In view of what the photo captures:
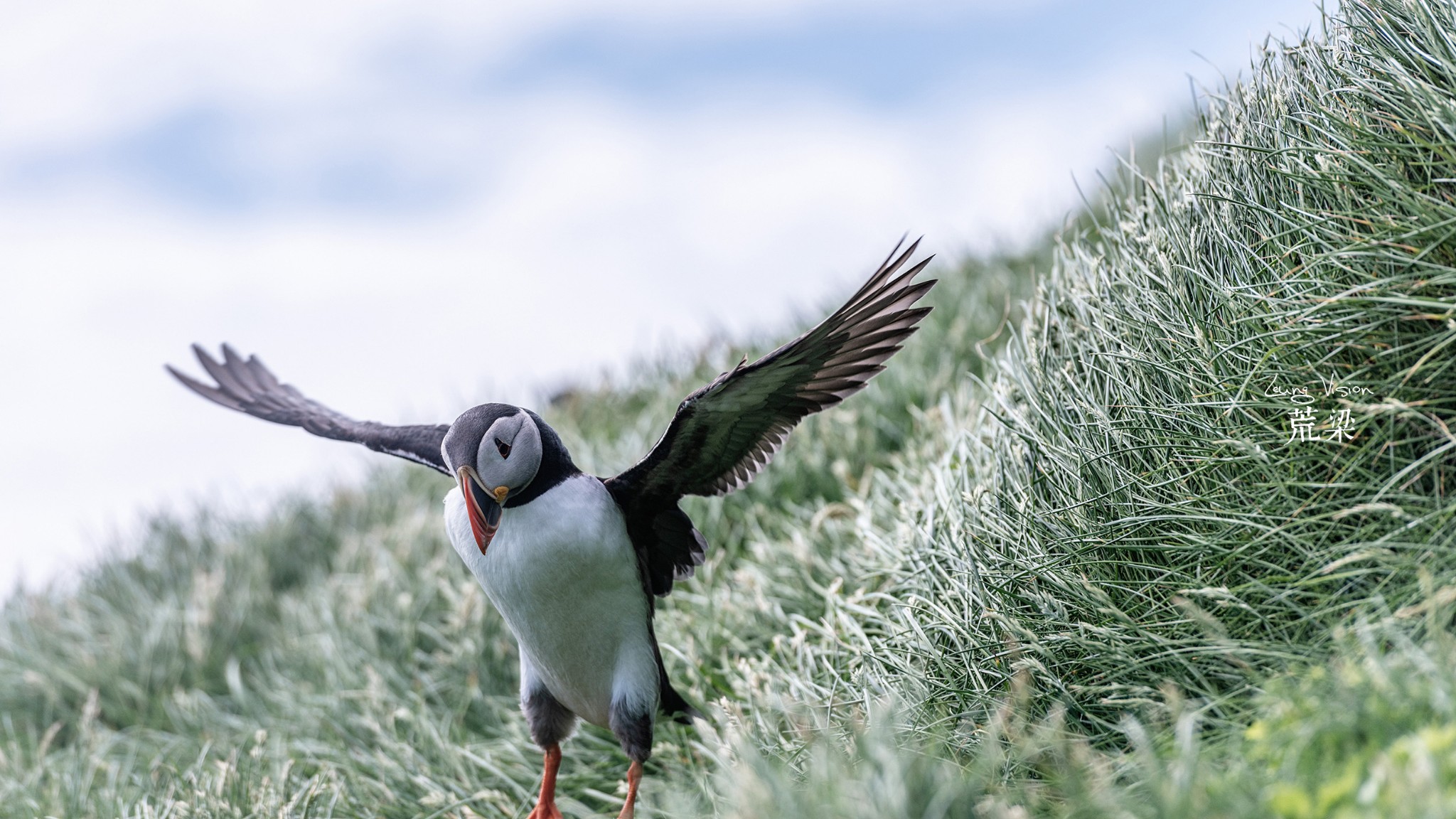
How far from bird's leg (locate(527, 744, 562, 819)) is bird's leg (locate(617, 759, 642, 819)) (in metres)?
0.27

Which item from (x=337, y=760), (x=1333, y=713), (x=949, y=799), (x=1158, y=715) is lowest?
(x=1158, y=715)

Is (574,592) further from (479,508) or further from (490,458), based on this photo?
(490,458)

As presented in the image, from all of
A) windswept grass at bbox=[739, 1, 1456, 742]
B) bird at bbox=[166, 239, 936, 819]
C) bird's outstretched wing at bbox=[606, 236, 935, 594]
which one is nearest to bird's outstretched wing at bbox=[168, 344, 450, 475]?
bird at bbox=[166, 239, 936, 819]

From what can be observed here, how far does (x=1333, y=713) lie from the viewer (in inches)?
76.2

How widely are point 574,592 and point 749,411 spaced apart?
0.73 metres

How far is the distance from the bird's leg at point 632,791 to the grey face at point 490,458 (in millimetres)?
904

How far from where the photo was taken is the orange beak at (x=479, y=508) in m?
2.94

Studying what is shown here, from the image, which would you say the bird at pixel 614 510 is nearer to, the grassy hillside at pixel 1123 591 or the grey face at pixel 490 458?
the grey face at pixel 490 458

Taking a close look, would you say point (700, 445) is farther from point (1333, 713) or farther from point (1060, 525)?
point (1333, 713)

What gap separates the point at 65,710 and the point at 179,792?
2440 mm

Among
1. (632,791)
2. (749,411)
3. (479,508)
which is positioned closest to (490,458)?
(479,508)

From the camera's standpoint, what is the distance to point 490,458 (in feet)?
9.77

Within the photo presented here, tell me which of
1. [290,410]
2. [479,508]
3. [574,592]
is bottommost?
[574,592]

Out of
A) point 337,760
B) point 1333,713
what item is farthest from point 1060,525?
point 337,760
